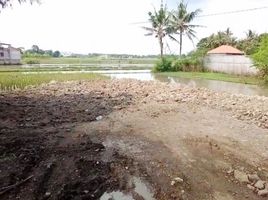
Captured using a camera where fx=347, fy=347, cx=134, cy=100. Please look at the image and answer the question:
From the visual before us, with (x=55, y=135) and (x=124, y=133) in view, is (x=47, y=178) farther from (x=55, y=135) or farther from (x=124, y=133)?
(x=124, y=133)

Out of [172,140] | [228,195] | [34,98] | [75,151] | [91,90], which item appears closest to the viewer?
[228,195]

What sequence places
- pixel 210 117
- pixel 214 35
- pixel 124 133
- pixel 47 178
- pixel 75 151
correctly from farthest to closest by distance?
1. pixel 214 35
2. pixel 210 117
3. pixel 124 133
4. pixel 75 151
5. pixel 47 178

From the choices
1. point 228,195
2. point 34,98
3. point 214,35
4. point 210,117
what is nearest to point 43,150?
point 228,195

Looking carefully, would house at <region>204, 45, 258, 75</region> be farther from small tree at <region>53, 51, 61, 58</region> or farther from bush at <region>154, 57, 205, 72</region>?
small tree at <region>53, 51, 61, 58</region>

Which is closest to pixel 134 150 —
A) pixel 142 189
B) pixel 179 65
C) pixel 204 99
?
pixel 142 189

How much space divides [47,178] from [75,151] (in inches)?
58.7

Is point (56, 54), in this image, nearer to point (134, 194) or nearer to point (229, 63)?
point (229, 63)

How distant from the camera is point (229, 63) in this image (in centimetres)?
3038

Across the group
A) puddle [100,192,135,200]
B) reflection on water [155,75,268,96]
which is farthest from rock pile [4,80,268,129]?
puddle [100,192,135,200]

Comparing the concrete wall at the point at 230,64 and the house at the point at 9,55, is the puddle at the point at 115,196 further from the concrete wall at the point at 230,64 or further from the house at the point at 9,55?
the house at the point at 9,55

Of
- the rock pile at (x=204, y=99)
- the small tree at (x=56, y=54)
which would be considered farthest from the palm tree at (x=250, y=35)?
the small tree at (x=56, y=54)

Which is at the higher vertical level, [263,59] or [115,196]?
[263,59]

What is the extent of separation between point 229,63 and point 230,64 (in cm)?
22

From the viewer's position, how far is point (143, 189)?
5.83 m
